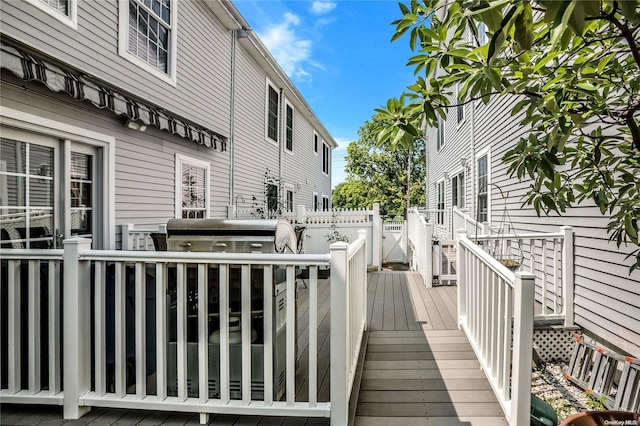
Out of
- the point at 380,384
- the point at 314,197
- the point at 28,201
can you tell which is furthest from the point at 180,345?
the point at 314,197

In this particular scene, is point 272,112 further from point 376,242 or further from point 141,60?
point 141,60

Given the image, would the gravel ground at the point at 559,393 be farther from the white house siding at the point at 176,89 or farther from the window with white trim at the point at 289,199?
the window with white trim at the point at 289,199

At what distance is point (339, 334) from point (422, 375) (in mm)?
1097

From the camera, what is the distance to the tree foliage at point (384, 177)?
26.5 metres

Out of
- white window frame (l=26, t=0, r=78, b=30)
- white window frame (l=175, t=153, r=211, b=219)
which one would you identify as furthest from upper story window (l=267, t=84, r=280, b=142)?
white window frame (l=26, t=0, r=78, b=30)

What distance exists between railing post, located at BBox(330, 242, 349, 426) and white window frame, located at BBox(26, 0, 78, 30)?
3773 mm

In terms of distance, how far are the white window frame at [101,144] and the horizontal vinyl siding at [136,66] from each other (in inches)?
26.4

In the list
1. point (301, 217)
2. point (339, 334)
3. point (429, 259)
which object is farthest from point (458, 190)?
point (339, 334)

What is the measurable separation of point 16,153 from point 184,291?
248 centimetres

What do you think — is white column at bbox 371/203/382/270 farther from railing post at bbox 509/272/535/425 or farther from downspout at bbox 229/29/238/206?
railing post at bbox 509/272/535/425

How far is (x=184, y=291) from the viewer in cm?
207

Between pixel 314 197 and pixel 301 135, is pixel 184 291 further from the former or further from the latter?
pixel 314 197

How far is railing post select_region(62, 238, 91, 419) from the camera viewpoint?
6.79ft

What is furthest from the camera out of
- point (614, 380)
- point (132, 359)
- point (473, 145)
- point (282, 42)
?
point (282, 42)
